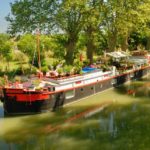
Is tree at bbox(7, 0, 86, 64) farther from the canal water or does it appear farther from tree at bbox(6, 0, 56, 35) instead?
the canal water

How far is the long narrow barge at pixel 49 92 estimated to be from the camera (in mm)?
A: 24250

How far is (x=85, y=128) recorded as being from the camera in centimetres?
2180

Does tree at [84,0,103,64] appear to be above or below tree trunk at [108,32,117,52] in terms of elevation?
above

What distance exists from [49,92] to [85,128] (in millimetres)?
4507

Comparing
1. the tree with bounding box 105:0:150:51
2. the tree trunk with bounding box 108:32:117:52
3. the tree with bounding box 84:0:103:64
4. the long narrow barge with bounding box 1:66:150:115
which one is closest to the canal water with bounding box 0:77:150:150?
the long narrow barge with bounding box 1:66:150:115

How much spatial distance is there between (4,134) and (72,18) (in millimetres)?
21510

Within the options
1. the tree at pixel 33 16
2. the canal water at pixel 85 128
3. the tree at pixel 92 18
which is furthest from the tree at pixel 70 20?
the canal water at pixel 85 128

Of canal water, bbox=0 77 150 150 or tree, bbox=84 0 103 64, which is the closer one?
canal water, bbox=0 77 150 150

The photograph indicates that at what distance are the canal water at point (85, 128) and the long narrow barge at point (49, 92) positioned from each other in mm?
586

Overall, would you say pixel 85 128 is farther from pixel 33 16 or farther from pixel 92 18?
pixel 33 16

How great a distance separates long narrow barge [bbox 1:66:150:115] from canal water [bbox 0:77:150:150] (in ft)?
1.92

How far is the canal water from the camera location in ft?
62.6

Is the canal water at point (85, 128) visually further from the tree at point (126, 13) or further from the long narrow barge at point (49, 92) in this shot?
the tree at point (126, 13)

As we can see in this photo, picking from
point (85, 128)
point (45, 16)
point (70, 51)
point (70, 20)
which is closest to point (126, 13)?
point (70, 20)
